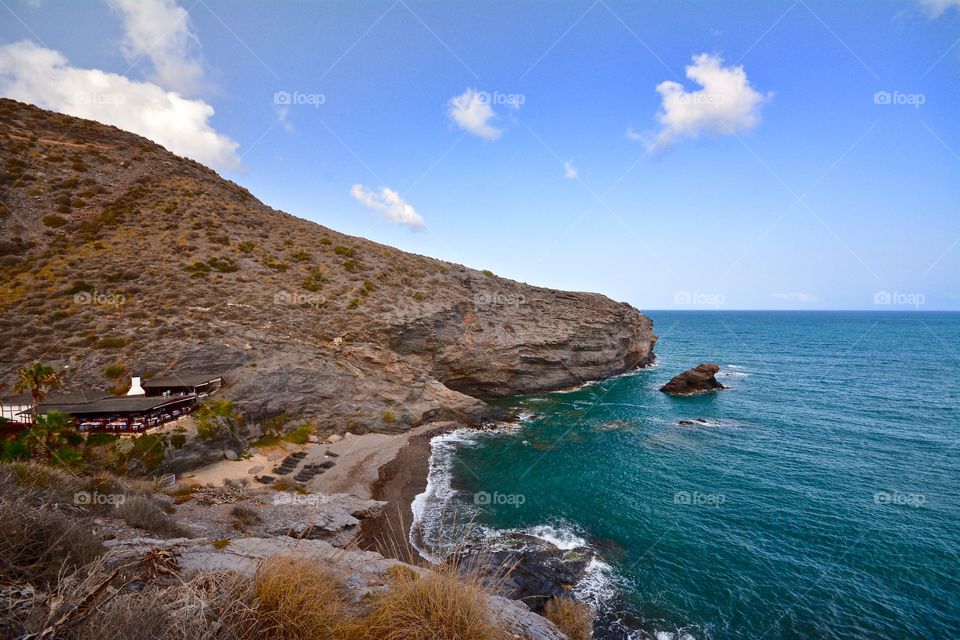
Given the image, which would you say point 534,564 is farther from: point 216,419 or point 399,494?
point 216,419

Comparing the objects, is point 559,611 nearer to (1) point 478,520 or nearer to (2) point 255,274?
(1) point 478,520

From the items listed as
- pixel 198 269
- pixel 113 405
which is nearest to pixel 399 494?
pixel 113 405

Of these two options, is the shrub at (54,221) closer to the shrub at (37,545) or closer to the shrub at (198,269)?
the shrub at (198,269)

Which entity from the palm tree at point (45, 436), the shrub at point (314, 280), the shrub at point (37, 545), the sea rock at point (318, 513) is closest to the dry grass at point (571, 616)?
the sea rock at point (318, 513)

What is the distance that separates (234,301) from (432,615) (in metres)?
38.3

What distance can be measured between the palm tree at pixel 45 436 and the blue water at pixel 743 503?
754 inches

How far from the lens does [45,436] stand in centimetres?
1948

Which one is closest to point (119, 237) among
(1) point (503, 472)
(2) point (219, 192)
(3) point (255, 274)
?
(3) point (255, 274)

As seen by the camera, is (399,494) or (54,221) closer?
(399,494)

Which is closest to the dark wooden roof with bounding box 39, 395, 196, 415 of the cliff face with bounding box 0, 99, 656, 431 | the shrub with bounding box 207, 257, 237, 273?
the cliff face with bounding box 0, 99, 656, 431

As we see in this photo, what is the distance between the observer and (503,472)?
2934cm

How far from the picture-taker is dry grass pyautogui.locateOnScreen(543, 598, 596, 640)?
14312 millimetres

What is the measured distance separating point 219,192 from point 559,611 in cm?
5938

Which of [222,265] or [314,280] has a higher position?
[222,265]
